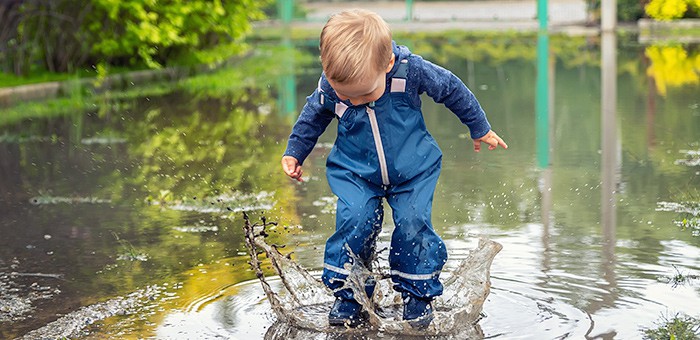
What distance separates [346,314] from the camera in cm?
496

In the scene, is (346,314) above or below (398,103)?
below

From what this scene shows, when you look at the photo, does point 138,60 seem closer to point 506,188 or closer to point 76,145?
point 76,145

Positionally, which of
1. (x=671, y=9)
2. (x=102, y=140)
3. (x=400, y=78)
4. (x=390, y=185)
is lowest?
(x=102, y=140)

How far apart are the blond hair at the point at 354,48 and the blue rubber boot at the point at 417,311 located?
915mm

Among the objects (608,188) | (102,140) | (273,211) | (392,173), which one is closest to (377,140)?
(392,173)

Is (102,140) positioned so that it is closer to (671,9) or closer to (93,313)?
(93,313)

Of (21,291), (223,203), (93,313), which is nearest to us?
(93,313)

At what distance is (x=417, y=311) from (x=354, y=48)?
3.51 ft

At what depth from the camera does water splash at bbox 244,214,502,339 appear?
4.86 meters

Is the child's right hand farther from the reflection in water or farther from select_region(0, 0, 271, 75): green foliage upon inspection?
select_region(0, 0, 271, 75): green foliage

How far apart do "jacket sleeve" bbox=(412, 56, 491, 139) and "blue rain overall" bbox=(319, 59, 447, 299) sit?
93 millimetres

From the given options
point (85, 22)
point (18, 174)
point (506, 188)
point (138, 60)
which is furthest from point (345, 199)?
point (138, 60)

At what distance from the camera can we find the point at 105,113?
13336mm

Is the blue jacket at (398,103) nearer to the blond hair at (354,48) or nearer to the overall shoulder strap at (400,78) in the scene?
the overall shoulder strap at (400,78)
